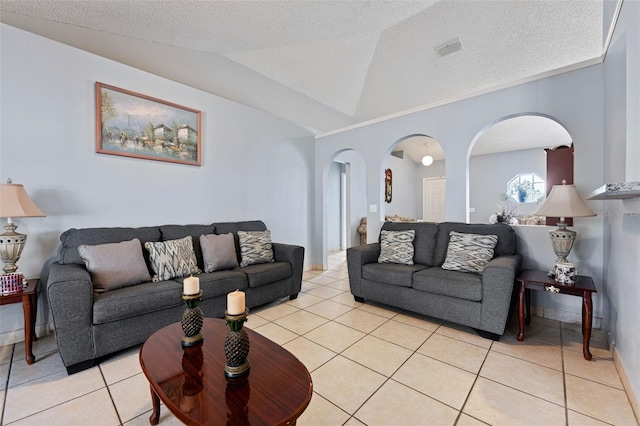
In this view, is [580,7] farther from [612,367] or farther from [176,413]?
[176,413]

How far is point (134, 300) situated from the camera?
2.07 meters

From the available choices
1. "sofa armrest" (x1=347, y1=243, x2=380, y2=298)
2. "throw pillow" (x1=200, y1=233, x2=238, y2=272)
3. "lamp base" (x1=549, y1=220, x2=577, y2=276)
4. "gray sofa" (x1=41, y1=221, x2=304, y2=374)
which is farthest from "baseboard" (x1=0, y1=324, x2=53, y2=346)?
"lamp base" (x1=549, y1=220, x2=577, y2=276)

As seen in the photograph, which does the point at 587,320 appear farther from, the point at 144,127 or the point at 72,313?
the point at 144,127

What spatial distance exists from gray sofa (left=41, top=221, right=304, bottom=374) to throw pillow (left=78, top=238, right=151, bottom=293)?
8cm

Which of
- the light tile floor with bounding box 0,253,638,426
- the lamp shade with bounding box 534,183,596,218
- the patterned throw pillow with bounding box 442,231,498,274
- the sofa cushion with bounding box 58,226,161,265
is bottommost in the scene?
the light tile floor with bounding box 0,253,638,426

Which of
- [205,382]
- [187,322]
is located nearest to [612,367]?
[205,382]

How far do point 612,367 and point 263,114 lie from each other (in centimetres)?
459

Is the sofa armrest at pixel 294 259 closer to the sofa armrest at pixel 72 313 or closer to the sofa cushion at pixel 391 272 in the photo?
the sofa cushion at pixel 391 272

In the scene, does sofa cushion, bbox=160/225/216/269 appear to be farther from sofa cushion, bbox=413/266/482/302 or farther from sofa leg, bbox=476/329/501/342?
sofa leg, bbox=476/329/501/342

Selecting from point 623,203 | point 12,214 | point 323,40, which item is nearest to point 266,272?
point 12,214

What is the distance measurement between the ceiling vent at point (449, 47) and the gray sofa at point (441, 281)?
272 cm

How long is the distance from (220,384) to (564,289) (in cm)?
258

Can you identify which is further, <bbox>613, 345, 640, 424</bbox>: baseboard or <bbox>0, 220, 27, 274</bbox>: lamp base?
<bbox>0, 220, 27, 274</bbox>: lamp base

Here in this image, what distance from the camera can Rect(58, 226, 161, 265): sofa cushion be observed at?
230 centimetres
